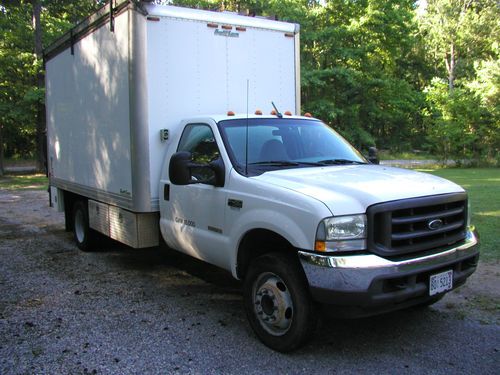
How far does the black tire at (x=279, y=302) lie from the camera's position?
148 inches

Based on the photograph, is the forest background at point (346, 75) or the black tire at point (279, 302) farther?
the forest background at point (346, 75)

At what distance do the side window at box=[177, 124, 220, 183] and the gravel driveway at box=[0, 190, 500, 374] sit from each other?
1417 millimetres

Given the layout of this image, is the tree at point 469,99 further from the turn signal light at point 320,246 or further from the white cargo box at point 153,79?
the turn signal light at point 320,246

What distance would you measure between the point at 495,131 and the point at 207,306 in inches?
1146

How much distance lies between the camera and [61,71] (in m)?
8.09

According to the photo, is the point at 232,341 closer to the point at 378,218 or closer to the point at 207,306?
the point at 207,306

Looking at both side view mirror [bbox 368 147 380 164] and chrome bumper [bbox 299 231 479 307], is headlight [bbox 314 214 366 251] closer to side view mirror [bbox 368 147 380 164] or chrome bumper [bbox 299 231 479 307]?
chrome bumper [bbox 299 231 479 307]

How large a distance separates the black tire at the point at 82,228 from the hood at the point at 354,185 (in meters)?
4.33

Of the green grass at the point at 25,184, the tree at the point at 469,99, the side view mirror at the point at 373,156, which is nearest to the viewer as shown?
the side view mirror at the point at 373,156

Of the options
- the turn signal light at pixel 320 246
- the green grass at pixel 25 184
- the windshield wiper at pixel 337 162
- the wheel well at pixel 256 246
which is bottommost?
the green grass at pixel 25 184

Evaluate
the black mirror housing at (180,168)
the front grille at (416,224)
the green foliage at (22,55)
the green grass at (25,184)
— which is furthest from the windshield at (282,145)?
the green foliage at (22,55)

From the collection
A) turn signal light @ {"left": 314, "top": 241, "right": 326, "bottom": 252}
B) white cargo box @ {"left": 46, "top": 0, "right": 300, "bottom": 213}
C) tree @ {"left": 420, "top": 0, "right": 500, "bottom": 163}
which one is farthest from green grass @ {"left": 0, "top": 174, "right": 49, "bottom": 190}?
tree @ {"left": 420, "top": 0, "right": 500, "bottom": 163}

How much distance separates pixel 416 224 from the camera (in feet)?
12.4

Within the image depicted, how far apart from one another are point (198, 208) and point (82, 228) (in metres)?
3.70
